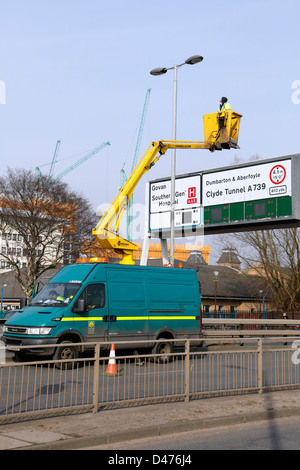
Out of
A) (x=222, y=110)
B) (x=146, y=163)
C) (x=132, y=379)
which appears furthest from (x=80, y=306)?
(x=222, y=110)

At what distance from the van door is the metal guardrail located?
4.73m

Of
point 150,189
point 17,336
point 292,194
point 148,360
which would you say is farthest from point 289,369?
point 150,189

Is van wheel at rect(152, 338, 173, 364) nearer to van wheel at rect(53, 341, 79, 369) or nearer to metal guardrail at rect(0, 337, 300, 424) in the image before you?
metal guardrail at rect(0, 337, 300, 424)

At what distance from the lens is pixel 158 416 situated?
29.9 feet

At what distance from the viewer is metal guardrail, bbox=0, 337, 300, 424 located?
8.57 meters

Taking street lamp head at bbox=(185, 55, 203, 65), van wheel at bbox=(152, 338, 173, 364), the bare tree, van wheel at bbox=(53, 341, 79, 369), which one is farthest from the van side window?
the bare tree

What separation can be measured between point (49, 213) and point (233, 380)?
114 ft

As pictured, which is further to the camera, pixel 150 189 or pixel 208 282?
pixel 208 282

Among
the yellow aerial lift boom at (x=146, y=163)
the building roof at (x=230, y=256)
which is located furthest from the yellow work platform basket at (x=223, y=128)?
the building roof at (x=230, y=256)

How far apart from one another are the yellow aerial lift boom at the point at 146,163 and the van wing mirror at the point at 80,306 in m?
6.61

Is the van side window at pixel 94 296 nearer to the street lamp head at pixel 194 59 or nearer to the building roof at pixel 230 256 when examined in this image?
the street lamp head at pixel 194 59

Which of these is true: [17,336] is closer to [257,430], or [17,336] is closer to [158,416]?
[158,416]

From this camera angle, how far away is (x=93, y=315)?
15781 millimetres

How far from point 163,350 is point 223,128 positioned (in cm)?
1550
